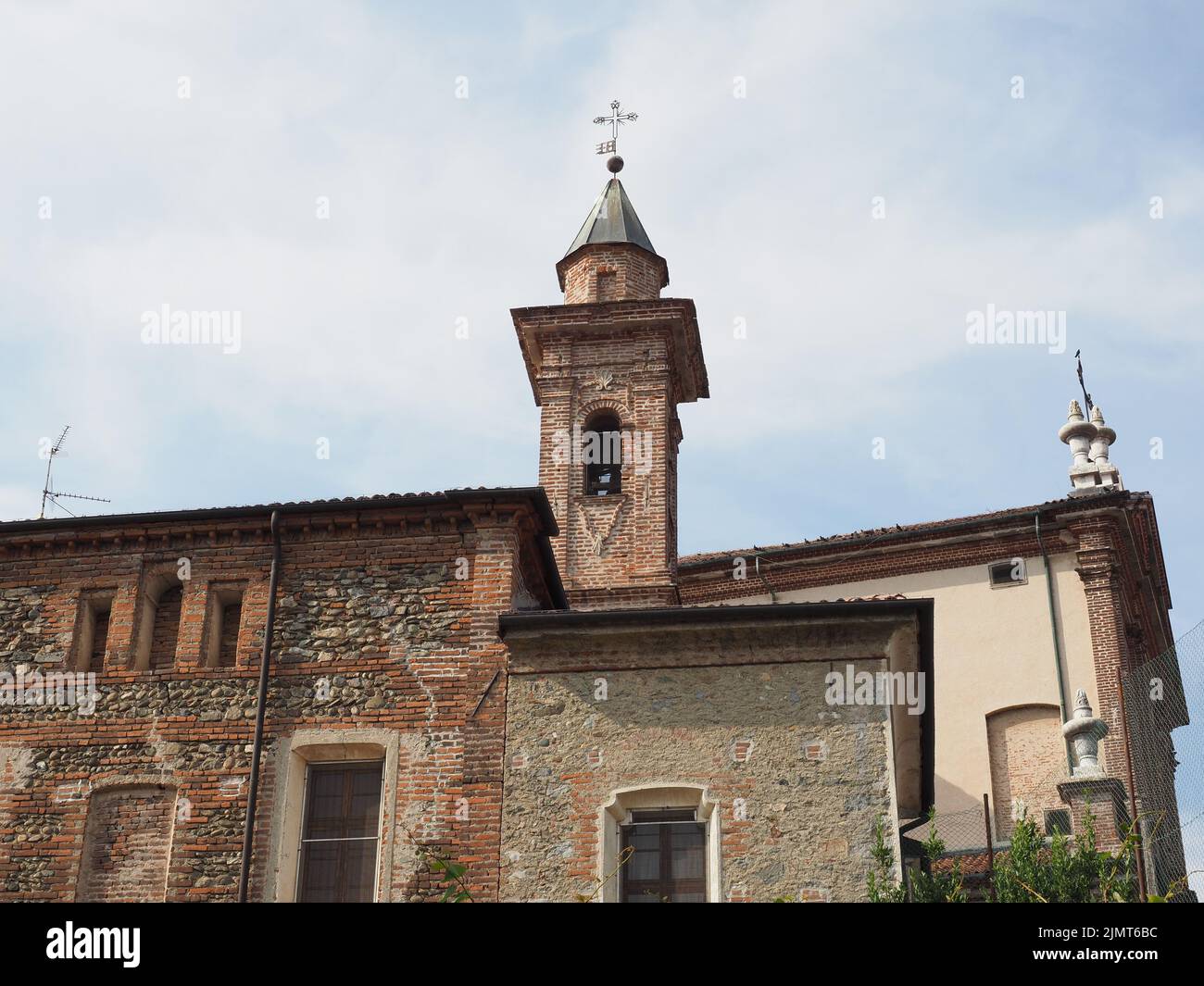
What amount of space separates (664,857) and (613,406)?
12.0 meters

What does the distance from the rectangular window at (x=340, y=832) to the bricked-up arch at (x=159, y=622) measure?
2184 millimetres

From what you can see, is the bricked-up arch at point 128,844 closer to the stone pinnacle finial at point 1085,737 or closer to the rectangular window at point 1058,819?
the stone pinnacle finial at point 1085,737

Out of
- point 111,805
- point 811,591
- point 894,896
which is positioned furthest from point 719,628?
point 811,591

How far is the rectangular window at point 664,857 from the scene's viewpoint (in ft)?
44.5

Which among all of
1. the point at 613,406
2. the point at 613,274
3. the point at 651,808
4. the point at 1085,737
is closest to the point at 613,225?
the point at 613,274

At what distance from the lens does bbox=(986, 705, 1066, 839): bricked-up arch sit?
22.5 metres

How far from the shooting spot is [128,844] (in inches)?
566

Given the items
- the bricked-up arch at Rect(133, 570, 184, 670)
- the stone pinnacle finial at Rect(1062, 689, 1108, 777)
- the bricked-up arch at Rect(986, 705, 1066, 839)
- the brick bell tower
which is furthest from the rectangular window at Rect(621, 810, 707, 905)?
the bricked-up arch at Rect(986, 705, 1066, 839)

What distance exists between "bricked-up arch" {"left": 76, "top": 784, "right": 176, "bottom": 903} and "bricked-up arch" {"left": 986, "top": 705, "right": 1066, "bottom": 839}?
13329 mm

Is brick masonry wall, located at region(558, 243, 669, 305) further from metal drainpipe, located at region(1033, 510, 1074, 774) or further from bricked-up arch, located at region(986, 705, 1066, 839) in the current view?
bricked-up arch, located at region(986, 705, 1066, 839)

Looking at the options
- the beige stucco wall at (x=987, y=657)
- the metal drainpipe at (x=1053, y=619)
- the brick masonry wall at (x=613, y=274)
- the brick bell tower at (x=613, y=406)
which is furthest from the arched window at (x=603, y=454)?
the metal drainpipe at (x=1053, y=619)

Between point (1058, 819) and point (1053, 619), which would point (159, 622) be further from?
point (1053, 619)

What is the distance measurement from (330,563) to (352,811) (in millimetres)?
2656

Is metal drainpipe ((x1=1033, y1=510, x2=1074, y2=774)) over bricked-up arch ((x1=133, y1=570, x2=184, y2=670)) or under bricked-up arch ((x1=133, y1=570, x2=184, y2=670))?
over
